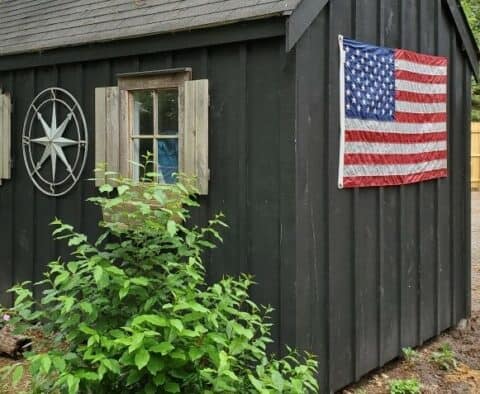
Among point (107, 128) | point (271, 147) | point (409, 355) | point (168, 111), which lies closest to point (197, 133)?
point (168, 111)

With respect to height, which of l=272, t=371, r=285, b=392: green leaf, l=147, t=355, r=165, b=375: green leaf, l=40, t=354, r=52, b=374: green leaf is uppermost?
l=40, t=354, r=52, b=374: green leaf

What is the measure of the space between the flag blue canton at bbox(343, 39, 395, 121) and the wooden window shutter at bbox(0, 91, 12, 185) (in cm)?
352

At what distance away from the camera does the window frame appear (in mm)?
5141

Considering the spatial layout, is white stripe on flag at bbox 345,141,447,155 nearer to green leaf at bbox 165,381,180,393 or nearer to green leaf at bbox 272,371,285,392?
green leaf at bbox 272,371,285,392

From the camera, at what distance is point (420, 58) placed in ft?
19.8

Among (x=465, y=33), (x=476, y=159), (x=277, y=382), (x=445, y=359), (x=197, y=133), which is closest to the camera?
(x=277, y=382)

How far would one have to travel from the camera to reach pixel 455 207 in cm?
684

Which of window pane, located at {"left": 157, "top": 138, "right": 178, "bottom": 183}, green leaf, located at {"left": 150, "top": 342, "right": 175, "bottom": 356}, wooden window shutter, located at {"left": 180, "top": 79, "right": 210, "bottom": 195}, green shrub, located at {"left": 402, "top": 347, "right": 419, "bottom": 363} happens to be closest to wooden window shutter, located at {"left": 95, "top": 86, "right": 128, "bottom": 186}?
window pane, located at {"left": 157, "top": 138, "right": 178, "bottom": 183}

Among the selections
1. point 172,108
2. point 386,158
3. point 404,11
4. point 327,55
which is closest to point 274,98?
point 327,55

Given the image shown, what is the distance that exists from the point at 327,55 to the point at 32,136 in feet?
10.2

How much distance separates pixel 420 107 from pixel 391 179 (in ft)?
2.85

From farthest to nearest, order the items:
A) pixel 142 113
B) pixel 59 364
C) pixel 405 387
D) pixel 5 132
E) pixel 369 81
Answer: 1. pixel 5 132
2. pixel 142 113
3. pixel 369 81
4. pixel 405 387
5. pixel 59 364

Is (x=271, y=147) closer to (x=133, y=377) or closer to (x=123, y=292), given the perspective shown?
(x=123, y=292)

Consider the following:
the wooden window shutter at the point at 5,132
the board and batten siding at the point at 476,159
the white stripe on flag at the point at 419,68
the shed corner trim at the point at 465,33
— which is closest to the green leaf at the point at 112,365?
the white stripe on flag at the point at 419,68
